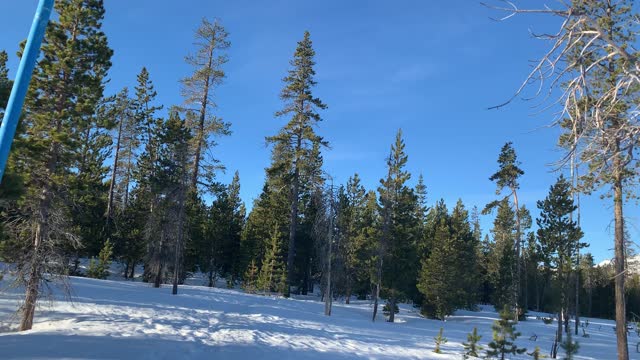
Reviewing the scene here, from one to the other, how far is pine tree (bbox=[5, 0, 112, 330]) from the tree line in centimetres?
5

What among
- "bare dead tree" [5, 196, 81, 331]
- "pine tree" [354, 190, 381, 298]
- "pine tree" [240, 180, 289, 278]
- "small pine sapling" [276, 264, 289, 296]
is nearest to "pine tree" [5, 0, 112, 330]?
"bare dead tree" [5, 196, 81, 331]

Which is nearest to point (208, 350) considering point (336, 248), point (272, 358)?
point (272, 358)

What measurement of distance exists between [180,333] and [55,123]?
908 cm

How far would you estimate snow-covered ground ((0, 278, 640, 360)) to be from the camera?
38.5 ft

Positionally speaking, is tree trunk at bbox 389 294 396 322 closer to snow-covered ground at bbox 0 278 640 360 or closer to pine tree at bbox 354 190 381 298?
pine tree at bbox 354 190 381 298

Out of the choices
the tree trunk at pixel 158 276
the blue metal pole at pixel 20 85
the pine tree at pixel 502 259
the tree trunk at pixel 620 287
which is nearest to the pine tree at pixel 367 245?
the pine tree at pixel 502 259

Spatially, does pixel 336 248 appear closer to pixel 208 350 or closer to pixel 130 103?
pixel 208 350

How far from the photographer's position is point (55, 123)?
16.4 m

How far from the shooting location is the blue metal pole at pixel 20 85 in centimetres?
336

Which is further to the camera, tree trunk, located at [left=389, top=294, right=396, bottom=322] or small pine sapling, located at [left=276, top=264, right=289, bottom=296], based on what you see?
small pine sapling, located at [left=276, top=264, right=289, bottom=296]

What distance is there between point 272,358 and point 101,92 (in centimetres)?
1208

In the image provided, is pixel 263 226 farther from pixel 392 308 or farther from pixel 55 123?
pixel 55 123

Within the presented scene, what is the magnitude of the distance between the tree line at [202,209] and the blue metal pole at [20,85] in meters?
5.29

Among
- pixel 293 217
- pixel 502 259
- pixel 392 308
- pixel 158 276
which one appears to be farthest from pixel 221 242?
pixel 502 259
